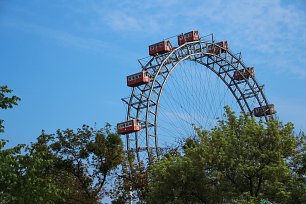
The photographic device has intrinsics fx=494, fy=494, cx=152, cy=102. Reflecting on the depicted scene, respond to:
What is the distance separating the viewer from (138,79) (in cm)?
4303

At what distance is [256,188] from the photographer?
1017 inches

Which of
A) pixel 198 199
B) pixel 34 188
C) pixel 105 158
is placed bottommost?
pixel 34 188

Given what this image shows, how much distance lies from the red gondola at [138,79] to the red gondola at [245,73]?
1445 centimetres

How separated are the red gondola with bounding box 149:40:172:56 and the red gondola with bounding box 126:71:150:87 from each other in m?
2.49

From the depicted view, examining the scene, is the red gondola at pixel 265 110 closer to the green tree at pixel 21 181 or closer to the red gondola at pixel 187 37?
the red gondola at pixel 187 37

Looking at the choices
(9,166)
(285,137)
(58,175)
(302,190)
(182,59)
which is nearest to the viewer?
(9,166)

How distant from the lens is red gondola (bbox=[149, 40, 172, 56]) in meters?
44.2

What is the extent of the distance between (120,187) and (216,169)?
31.7 ft

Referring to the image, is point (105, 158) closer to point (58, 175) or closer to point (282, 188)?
point (58, 175)

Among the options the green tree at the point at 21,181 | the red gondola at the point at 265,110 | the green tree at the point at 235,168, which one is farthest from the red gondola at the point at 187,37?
the green tree at the point at 21,181

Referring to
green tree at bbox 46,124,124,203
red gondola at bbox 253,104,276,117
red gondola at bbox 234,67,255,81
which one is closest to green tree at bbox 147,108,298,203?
green tree at bbox 46,124,124,203

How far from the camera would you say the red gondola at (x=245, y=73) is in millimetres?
54125

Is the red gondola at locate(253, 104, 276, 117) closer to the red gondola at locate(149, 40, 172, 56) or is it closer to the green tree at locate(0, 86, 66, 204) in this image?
the red gondola at locate(149, 40, 172, 56)

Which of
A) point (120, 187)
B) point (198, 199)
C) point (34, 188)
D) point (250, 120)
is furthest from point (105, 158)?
point (34, 188)
